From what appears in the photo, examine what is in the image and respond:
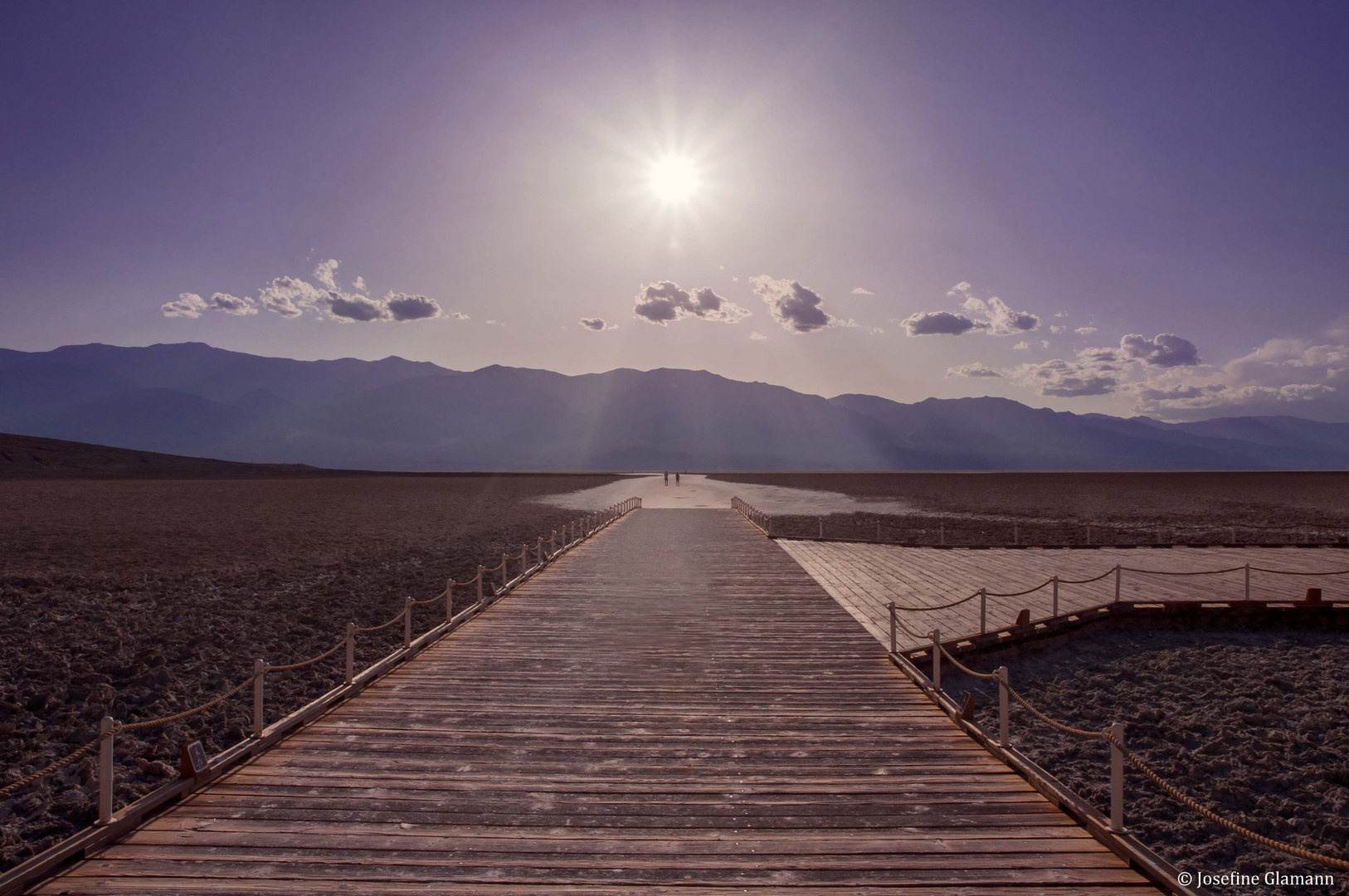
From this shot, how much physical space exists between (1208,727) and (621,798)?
9042mm

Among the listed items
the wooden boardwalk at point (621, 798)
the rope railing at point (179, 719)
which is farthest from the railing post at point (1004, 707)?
the rope railing at point (179, 719)

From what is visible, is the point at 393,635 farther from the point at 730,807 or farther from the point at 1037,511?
the point at 1037,511

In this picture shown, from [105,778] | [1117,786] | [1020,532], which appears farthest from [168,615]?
[1020,532]

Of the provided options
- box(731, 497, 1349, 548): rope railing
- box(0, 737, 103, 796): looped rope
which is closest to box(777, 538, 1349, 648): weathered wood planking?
box(731, 497, 1349, 548): rope railing

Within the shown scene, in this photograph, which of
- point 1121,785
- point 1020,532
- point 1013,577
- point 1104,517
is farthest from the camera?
point 1104,517

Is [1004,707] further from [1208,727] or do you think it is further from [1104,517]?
[1104,517]

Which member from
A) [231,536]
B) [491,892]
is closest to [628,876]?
[491,892]

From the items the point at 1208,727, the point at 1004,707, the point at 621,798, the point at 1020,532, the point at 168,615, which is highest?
the point at 1004,707

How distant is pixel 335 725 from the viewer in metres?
6.75

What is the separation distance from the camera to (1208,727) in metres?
9.23

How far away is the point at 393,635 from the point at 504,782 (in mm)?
8994

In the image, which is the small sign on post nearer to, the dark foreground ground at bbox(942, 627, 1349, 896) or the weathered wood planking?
the weathered wood planking

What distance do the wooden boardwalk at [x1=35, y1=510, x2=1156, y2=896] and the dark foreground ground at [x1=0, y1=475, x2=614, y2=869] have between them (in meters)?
3.21

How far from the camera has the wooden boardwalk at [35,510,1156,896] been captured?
4.41 meters
